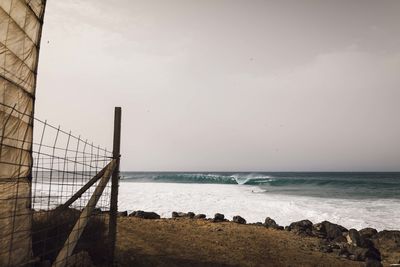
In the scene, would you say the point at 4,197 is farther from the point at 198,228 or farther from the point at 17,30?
the point at 198,228

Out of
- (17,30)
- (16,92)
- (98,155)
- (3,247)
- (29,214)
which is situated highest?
(17,30)

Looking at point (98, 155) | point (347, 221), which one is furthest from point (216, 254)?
point (347, 221)

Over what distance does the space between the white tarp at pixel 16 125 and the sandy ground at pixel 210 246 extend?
2.41 metres

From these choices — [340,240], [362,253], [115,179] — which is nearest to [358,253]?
[362,253]

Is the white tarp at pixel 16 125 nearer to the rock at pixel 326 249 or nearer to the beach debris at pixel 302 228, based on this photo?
the rock at pixel 326 249

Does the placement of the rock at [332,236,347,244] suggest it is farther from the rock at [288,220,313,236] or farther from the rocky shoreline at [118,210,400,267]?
the rock at [288,220,313,236]

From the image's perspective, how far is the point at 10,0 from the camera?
230 inches

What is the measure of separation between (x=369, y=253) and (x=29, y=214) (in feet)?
28.6

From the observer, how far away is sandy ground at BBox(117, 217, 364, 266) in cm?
808

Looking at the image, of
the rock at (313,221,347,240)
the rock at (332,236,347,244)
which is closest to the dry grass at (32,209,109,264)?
the rock at (332,236,347,244)

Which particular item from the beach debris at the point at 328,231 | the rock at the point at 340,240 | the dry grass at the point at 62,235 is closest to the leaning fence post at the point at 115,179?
the dry grass at the point at 62,235

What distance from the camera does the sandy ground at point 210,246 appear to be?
8078 mm

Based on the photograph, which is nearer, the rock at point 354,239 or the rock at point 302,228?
the rock at point 354,239

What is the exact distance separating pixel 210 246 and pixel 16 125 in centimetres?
590
